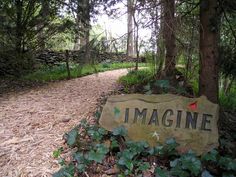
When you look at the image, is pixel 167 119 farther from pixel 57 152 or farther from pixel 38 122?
pixel 38 122

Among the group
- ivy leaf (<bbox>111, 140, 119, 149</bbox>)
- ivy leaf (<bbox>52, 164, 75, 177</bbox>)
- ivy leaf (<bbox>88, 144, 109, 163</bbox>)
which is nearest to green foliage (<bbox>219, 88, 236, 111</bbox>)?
ivy leaf (<bbox>111, 140, 119, 149</bbox>)

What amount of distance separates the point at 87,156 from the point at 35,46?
7223 mm

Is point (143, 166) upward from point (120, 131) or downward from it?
downward

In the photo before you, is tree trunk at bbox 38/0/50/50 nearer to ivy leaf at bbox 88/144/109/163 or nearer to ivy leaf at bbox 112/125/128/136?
ivy leaf at bbox 112/125/128/136

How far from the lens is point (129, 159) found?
356cm

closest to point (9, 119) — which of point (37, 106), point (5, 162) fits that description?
point (37, 106)

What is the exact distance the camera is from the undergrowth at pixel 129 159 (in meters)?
3.48

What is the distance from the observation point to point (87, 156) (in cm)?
365

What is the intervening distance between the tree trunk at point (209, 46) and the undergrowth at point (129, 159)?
1045mm

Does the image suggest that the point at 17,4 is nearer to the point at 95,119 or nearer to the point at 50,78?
the point at 50,78

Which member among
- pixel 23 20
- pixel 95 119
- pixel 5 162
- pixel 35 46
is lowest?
pixel 5 162

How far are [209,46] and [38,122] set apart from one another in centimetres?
274

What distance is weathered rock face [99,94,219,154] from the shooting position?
155 inches

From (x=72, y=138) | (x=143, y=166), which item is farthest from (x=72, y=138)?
(x=143, y=166)
